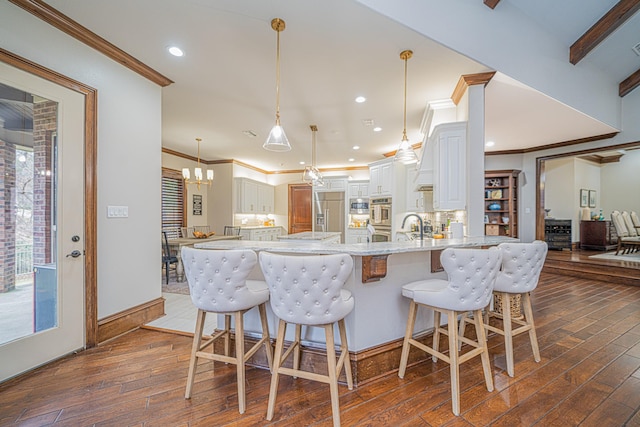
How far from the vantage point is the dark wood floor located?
1557mm

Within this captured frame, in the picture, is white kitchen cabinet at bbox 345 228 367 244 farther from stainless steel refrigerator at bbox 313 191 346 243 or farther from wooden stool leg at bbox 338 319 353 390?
wooden stool leg at bbox 338 319 353 390

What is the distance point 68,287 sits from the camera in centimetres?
225

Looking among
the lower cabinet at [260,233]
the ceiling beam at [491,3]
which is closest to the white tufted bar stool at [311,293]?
the ceiling beam at [491,3]

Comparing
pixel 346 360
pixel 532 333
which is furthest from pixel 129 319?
pixel 532 333

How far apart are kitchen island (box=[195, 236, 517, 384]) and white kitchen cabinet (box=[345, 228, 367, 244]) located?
5.40 meters

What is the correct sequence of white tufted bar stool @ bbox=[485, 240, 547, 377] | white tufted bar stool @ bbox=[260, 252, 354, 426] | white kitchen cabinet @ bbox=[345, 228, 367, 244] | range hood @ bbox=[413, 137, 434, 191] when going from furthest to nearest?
white kitchen cabinet @ bbox=[345, 228, 367, 244] < range hood @ bbox=[413, 137, 434, 191] < white tufted bar stool @ bbox=[485, 240, 547, 377] < white tufted bar stool @ bbox=[260, 252, 354, 426]

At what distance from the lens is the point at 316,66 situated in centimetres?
291

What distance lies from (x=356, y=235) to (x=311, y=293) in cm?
636

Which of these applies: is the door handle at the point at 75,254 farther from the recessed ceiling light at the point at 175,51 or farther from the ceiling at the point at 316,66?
the recessed ceiling light at the point at 175,51

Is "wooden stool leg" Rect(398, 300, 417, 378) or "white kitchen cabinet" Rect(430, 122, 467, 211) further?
"white kitchen cabinet" Rect(430, 122, 467, 211)

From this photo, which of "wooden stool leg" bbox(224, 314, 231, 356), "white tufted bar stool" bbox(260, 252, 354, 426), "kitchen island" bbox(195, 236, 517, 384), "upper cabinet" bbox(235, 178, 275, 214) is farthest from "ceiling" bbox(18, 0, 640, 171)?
"wooden stool leg" bbox(224, 314, 231, 356)

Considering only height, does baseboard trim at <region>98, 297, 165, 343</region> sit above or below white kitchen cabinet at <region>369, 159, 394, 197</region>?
below

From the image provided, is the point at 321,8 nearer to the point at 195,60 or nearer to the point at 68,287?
the point at 195,60

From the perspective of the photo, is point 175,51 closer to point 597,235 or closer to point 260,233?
point 260,233
